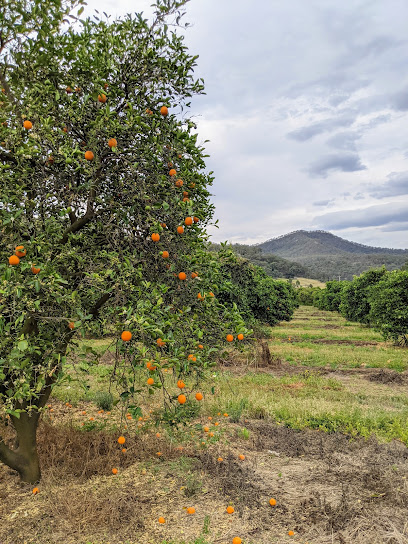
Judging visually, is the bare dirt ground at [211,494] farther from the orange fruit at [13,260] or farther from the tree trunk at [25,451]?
the orange fruit at [13,260]

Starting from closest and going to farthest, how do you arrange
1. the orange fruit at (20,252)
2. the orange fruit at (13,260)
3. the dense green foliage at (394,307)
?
the orange fruit at (13,260) → the orange fruit at (20,252) → the dense green foliage at (394,307)

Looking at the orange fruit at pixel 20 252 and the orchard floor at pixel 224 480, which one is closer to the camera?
the orange fruit at pixel 20 252

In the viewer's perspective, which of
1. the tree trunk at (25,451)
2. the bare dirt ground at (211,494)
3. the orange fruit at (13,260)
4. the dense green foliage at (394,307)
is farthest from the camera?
the dense green foliage at (394,307)

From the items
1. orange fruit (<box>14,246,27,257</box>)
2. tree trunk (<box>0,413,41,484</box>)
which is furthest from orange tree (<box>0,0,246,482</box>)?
tree trunk (<box>0,413,41,484</box>)

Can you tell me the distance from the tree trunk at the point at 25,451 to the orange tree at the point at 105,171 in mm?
821

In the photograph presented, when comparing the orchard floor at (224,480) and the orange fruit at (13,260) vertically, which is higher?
the orange fruit at (13,260)

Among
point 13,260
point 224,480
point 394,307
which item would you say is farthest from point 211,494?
point 394,307

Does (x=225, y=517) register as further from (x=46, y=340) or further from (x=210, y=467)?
(x=46, y=340)

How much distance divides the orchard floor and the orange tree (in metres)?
1.05

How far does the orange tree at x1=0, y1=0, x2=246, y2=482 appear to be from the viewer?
3367 millimetres

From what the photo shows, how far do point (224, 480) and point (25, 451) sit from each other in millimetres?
2485

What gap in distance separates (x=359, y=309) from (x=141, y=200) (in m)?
31.1

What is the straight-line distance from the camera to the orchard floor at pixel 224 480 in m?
3.52

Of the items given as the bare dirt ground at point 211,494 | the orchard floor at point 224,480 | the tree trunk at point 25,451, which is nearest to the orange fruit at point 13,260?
the orchard floor at point 224,480
